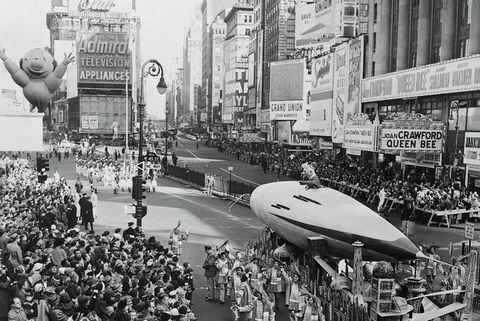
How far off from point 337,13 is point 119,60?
6584 centimetres

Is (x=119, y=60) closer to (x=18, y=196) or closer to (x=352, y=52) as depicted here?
(x=352, y=52)

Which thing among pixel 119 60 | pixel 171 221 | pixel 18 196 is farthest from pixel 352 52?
pixel 119 60

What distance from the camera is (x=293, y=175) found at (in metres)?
52.2

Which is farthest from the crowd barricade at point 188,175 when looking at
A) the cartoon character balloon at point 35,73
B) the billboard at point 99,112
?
the billboard at point 99,112

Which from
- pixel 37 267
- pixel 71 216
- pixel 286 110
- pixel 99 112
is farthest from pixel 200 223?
pixel 99 112

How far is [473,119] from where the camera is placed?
36.7 m

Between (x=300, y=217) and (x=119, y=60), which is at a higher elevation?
(x=119, y=60)

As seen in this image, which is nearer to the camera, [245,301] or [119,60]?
[245,301]

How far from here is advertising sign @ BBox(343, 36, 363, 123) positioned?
175 ft

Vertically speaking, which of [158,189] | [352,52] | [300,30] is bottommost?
[158,189]

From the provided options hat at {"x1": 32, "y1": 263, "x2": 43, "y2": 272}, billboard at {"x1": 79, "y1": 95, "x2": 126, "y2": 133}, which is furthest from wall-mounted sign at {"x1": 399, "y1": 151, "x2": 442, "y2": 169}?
billboard at {"x1": 79, "y1": 95, "x2": 126, "y2": 133}

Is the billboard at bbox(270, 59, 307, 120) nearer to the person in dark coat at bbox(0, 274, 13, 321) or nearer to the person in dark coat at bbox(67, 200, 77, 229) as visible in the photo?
the person in dark coat at bbox(67, 200, 77, 229)

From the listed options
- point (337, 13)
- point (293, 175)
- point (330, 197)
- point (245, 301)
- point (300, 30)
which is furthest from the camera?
point (300, 30)

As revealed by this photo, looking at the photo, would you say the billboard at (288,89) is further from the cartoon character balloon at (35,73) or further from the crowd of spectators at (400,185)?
the cartoon character balloon at (35,73)
